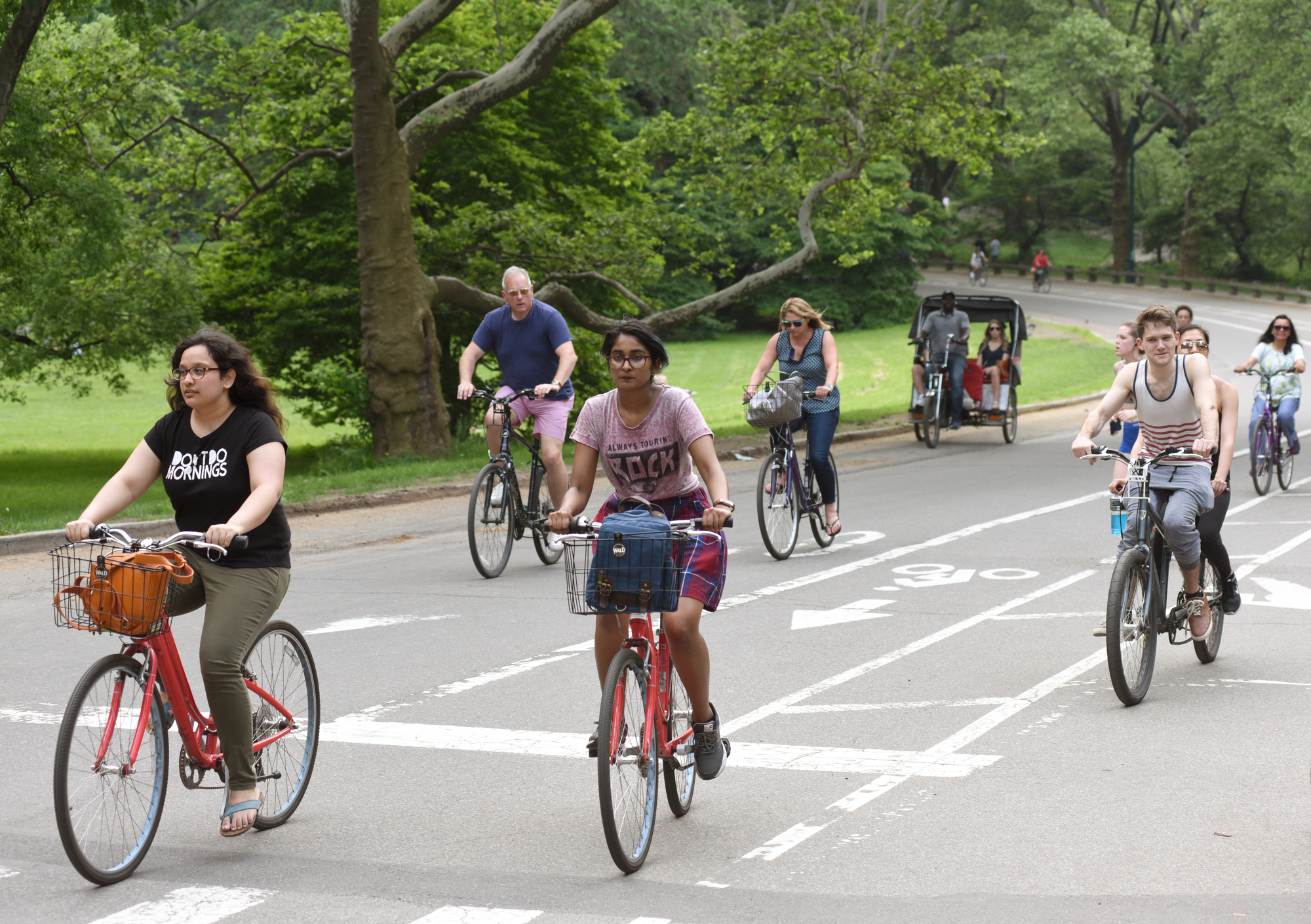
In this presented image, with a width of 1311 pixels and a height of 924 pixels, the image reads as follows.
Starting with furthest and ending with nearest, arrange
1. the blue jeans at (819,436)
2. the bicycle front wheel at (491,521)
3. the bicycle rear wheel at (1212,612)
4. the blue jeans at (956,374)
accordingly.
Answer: the blue jeans at (956,374) < the blue jeans at (819,436) < the bicycle front wheel at (491,521) < the bicycle rear wheel at (1212,612)

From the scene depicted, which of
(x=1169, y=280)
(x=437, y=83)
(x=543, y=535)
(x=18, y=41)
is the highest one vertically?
(x=437, y=83)

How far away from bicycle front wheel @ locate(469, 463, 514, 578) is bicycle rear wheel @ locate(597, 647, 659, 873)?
5714 millimetres

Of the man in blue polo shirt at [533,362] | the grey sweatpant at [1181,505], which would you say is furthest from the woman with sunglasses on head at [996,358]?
the grey sweatpant at [1181,505]

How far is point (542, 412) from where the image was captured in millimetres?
10742

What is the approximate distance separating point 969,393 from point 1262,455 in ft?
23.7

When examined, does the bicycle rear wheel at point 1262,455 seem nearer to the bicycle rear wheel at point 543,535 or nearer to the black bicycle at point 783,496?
the black bicycle at point 783,496

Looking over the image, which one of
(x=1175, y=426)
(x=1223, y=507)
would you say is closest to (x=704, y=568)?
(x=1175, y=426)

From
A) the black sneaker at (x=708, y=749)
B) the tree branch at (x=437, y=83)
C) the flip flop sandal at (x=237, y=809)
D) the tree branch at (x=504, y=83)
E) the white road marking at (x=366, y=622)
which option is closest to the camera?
the flip flop sandal at (x=237, y=809)

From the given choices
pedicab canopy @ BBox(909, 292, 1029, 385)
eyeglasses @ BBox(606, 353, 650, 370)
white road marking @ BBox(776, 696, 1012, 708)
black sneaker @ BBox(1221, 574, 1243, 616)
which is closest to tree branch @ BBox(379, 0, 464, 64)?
pedicab canopy @ BBox(909, 292, 1029, 385)

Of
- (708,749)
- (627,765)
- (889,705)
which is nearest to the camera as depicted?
(627,765)

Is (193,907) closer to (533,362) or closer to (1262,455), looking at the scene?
(533,362)

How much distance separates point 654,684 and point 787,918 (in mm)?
887

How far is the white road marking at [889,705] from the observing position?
22.7 ft

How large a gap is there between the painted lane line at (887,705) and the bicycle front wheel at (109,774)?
9.76 ft
